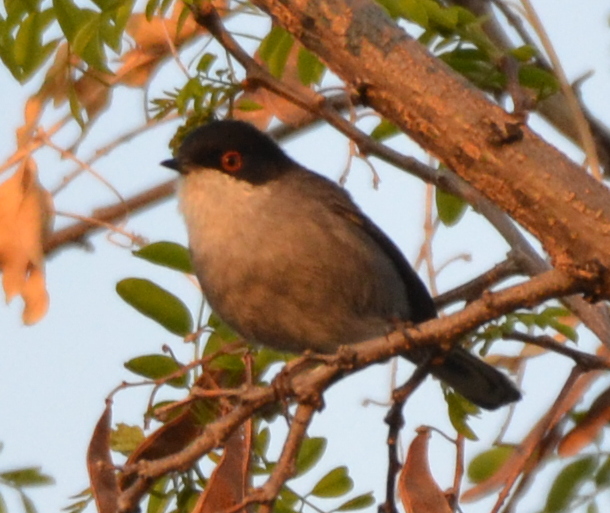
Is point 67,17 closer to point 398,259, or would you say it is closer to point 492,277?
point 492,277

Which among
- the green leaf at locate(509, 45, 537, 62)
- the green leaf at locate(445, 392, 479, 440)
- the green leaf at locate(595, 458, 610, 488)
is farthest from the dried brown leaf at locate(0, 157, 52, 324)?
the green leaf at locate(595, 458, 610, 488)

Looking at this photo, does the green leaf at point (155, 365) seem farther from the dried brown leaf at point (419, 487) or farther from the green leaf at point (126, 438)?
the dried brown leaf at point (419, 487)

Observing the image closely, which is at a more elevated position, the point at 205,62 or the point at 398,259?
the point at 205,62

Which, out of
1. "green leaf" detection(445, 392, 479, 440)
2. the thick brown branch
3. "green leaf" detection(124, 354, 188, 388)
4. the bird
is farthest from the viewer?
the bird

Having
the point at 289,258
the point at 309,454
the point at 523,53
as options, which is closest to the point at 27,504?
the point at 309,454

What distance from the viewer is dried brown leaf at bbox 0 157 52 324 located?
11.4 feet

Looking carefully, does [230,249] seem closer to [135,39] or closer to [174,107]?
[174,107]

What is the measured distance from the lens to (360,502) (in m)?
3.26

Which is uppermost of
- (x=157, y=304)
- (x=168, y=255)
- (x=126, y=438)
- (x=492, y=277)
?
(x=168, y=255)

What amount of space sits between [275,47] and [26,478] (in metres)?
1.75

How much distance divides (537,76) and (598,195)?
1.21 metres

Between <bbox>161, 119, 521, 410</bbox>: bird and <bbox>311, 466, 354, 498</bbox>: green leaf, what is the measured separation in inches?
31.0

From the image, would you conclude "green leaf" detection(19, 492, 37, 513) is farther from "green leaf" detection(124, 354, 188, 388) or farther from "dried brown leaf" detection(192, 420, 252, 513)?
"dried brown leaf" detection(192, 420, 252, 513)

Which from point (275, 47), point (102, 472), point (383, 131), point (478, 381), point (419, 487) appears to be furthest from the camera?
point (478, 381)
